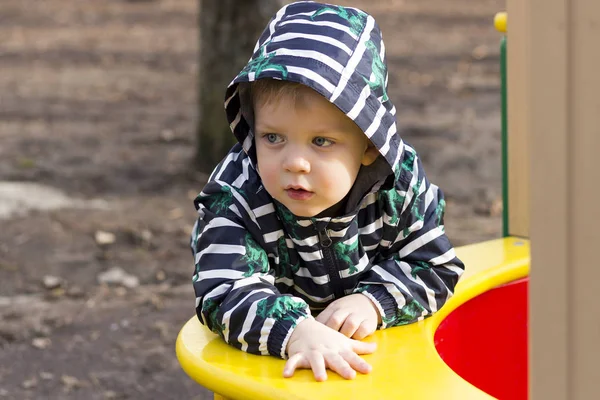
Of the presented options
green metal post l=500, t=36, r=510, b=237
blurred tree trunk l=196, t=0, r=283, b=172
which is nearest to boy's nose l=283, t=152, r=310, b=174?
green metal post l=500, t=36, r=510, b=237

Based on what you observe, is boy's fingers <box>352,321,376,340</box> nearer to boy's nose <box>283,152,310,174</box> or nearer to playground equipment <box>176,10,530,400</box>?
playground equipment <box>176,10,530,400</box>

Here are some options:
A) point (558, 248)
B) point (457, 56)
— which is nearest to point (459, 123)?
point (457, 56)

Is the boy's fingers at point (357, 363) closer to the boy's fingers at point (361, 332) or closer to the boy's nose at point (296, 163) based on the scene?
the boy's fingers at point (361, 332)

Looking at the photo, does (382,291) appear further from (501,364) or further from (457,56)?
(457,56)

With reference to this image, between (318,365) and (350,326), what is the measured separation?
6.6 inches

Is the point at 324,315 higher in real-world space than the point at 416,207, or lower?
lower

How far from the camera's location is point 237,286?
65.6 inches

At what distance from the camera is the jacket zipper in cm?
175

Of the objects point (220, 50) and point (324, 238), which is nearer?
point (324, 238)

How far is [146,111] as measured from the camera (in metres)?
5.91

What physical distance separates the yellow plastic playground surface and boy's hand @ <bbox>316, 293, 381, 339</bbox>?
25 mm

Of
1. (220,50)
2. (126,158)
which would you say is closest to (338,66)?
(220,50)

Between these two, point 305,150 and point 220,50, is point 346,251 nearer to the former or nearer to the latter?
point 305,150

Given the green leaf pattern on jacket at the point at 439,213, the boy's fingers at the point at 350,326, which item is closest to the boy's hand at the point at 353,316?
the boy's fingers at the point at 350,326
